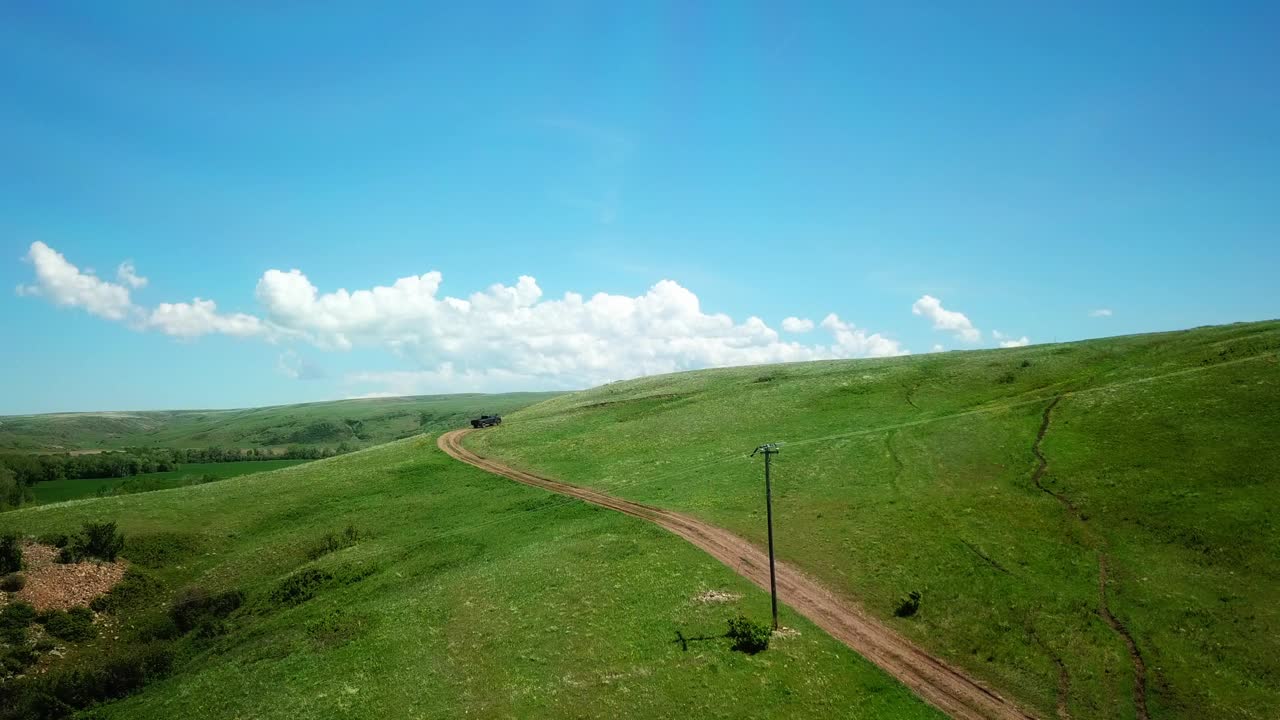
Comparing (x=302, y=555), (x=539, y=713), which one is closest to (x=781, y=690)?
(x=539, y=713)

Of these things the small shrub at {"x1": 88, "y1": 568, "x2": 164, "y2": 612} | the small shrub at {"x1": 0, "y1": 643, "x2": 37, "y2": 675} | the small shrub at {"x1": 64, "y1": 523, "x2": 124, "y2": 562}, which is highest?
the small shrub at {"x1": 64, "y1": 523, "x2": 124, "y2": 562}

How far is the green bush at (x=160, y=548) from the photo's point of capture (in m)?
56.2

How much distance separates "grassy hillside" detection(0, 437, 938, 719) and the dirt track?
1.26m

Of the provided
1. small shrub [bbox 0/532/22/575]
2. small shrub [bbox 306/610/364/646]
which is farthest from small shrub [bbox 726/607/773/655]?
small shrub [bbox 0/532/22/575]

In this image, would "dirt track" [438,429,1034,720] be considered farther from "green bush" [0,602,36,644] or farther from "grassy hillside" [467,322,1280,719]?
"green bush" [0,602,36,644]

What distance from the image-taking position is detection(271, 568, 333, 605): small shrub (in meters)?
47.7

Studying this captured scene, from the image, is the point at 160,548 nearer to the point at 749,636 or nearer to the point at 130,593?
the point at 130,593

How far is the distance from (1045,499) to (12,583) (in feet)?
258

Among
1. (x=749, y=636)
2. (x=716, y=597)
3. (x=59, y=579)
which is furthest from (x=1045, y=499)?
(x=59, y=579)

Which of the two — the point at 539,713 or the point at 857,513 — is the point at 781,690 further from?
the point at 857,513

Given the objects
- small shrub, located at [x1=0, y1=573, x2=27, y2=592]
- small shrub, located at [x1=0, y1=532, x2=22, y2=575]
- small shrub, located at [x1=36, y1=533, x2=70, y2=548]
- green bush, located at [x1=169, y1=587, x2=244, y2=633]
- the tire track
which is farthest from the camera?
small shrub, located at [x1=36, y1=533, x2=70, y2=548]

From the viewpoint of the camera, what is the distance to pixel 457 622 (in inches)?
1505

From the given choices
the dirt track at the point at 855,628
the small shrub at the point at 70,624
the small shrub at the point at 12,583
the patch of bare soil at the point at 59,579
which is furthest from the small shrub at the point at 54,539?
the dirt track at the point at 855,628

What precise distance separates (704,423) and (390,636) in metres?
52.3
